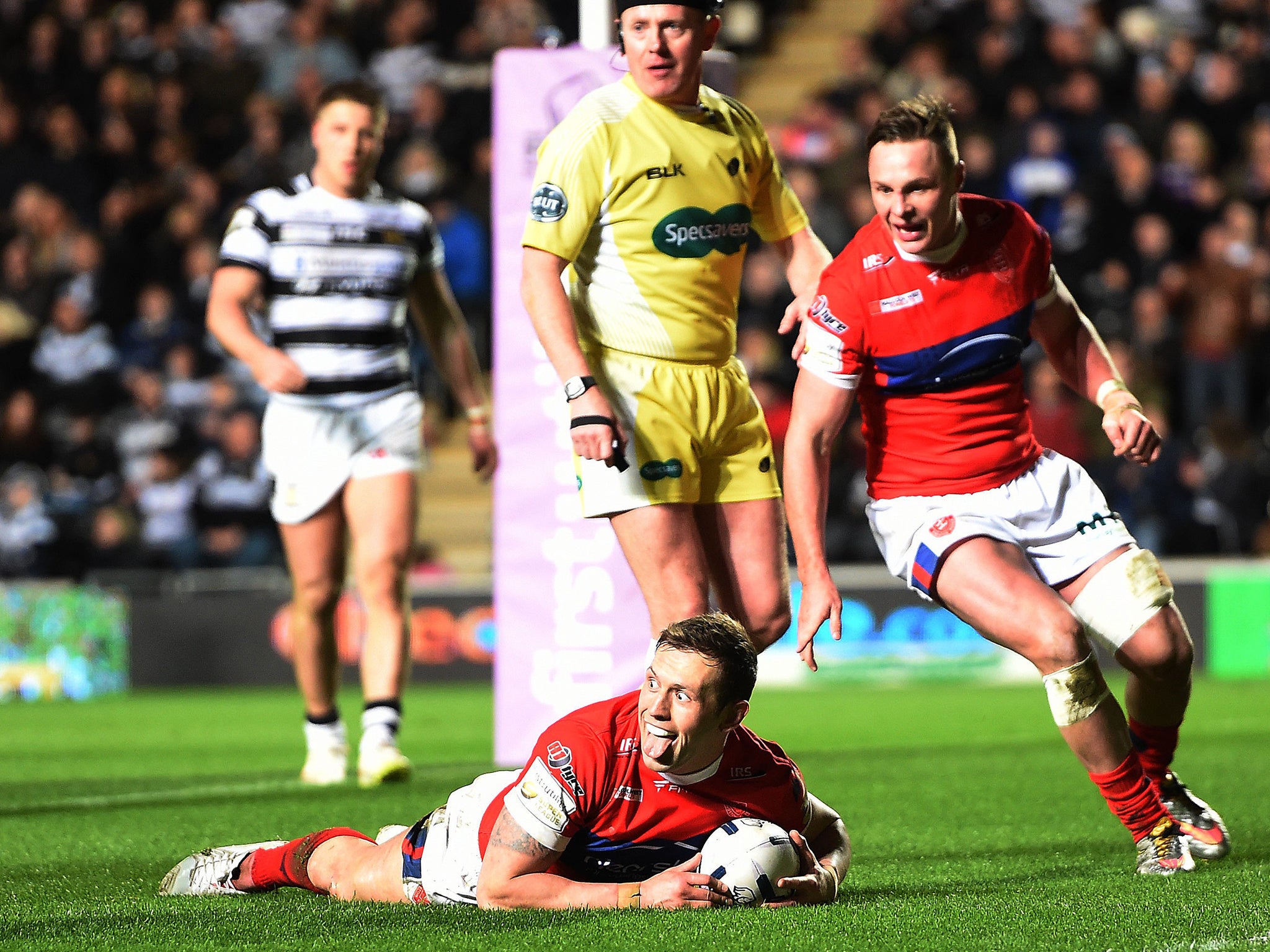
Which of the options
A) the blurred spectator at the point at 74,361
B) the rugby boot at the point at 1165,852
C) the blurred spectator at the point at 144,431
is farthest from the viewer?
the blurred spectator at the point at 74,361

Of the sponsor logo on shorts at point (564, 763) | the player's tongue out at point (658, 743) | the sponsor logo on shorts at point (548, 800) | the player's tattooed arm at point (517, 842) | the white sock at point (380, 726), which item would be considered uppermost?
the player's tongue out at point (658, 743)

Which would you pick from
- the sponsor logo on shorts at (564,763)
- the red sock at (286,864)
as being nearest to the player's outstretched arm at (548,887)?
the sponsor logo on shorts at (564,763)

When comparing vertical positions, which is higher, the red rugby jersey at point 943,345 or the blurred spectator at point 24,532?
the red rugby jersey at point 943,345

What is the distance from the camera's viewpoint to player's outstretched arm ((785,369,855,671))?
14.4ft

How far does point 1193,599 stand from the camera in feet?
40.2

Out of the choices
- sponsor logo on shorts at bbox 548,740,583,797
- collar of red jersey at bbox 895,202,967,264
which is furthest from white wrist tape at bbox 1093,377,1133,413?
sponsor logo on shorts at bbox 548,740,583,797

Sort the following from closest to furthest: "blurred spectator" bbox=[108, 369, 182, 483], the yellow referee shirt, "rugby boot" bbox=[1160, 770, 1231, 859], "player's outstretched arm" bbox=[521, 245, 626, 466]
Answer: "player's outstretched arm" bbox=[521, 245, 626, 466] < "rugby boot" bbox=[1160, 770, 1231, 859] < the yellow referee shirt < "blurred spectator" bbox=[108, 369, 182, 483]

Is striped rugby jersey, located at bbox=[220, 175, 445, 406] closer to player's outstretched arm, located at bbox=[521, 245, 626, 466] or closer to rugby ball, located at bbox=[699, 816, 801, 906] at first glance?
player's outstretched arm, located at bbox=[521, 245, 626, 466]

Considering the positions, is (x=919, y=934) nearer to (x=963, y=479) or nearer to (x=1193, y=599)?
(x=963, y=479)

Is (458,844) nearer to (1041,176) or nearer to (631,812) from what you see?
(631,812)

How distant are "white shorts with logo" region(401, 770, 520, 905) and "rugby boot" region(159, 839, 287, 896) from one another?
1.45 ft

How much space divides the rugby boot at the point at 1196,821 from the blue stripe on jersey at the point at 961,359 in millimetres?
1126

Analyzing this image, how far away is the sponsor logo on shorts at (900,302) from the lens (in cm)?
452

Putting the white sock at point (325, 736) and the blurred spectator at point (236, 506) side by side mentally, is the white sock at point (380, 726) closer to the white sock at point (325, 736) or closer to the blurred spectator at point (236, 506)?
the white sock at point (325, 736)
